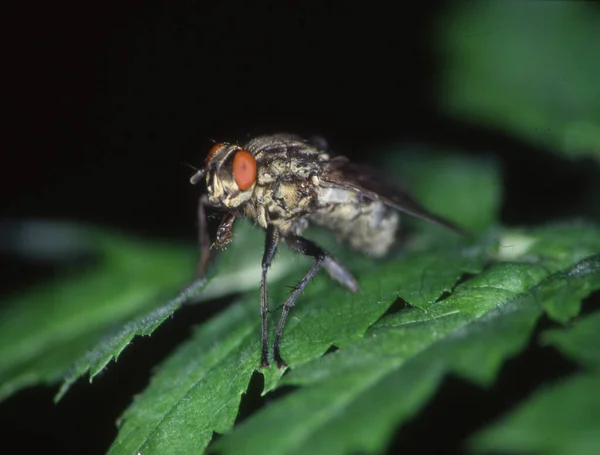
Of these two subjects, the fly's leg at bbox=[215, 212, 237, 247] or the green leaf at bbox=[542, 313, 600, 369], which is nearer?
the green leaf at bbox=[542, 313, 600, 369]

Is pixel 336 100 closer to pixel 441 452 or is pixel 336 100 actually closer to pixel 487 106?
pixel 487 106

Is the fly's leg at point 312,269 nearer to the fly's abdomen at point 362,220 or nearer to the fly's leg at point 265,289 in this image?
the fly's leg at point 265,289

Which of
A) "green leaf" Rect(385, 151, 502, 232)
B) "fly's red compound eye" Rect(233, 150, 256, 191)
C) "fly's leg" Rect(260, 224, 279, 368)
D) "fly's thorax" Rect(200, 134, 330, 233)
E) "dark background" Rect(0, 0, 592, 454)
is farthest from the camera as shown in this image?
"dark background" Rect(0, 0, 592, 454)

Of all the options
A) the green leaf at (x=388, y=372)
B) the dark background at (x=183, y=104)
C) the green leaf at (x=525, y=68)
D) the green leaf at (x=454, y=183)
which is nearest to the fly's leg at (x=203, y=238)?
the dark background at (x=183, y=104)

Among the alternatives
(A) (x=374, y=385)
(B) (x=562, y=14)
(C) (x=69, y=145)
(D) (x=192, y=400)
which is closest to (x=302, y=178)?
(D) (x=192, y=400)

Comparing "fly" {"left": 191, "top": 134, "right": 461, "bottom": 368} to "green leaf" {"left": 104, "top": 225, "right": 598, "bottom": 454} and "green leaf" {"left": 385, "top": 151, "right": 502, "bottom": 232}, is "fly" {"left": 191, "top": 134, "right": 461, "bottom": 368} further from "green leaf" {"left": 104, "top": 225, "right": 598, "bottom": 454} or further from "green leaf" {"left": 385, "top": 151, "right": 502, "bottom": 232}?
"green leaf" {"left": 385, "top": 151, "right": 502, "bottom": 232}

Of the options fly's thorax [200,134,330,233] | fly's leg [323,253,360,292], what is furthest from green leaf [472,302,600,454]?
fly's thorax [200,134,330,233]
